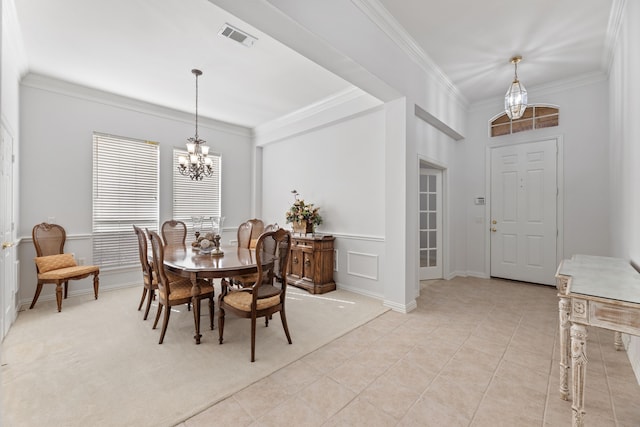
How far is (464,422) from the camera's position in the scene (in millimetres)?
1771

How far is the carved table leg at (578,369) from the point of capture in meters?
1.57

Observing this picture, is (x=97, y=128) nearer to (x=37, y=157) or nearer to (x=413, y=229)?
(x=37, y=157)

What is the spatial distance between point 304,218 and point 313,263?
78cm

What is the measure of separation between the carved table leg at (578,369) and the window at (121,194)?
5.42 metres

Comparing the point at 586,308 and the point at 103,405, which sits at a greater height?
the point at 586,308

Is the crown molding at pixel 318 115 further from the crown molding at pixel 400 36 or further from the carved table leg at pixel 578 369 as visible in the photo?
the carved table leg at pixel 578 369

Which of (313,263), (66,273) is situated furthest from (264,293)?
(66,273)

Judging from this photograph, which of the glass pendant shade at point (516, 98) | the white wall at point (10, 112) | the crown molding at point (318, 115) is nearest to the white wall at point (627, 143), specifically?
the glass pendant shade at point (516, 98)

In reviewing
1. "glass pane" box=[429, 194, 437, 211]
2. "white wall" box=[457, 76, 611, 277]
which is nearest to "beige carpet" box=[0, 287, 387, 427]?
"glass pane" box=[429, 194, 437, 211]

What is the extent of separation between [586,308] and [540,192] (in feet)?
12.6

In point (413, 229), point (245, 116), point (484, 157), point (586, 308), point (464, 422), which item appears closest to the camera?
point (586, 308)

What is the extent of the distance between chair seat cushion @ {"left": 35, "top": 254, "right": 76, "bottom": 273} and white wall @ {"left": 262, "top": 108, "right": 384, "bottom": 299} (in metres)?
3.38

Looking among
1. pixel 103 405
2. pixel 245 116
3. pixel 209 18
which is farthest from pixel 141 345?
pixel 245 116

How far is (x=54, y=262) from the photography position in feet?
12.4
